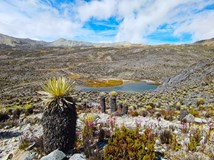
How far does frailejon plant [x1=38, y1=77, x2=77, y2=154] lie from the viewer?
6.49m

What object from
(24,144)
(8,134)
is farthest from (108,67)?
(24,144)

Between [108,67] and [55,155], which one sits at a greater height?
[108,67]

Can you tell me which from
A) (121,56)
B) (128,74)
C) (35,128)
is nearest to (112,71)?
(128,74)

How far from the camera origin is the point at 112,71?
7875 centimetres

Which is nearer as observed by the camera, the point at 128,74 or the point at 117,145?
the point at 117,145

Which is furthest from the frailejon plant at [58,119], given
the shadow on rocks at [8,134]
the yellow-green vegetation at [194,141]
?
the shadow on rocks at [8,134]

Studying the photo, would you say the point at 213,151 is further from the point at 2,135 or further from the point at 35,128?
the point at 2,135

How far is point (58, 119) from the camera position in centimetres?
648

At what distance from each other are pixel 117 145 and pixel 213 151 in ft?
7.82

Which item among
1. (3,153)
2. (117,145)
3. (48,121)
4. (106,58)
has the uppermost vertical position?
(106,58)

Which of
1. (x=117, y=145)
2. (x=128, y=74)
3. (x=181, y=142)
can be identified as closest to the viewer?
(x=117, y=145)

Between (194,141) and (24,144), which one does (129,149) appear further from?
(24,144)

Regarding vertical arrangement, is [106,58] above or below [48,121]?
above

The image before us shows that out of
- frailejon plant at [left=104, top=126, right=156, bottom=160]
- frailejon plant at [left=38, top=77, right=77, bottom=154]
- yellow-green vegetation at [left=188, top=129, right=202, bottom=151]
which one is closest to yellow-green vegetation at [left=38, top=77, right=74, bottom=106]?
frailejon plant at [left=38, top=77, right=77, bottom=154]
